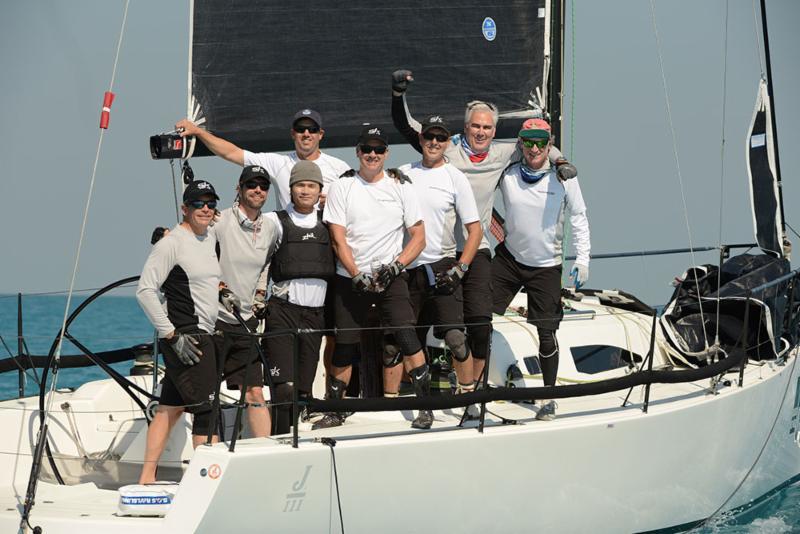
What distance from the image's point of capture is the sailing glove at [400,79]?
7160 mm

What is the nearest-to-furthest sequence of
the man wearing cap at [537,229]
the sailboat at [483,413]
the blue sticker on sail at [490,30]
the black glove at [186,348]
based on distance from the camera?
the sailboat at [483,413] → the black glove at [186,348] → the man wearing cap at [537,229] → the blue sticker on sail at [490,30]

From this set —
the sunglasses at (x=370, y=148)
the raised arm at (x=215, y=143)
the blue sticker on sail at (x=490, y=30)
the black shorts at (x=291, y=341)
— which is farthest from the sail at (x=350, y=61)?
the black shorts at (x=291, y=341)

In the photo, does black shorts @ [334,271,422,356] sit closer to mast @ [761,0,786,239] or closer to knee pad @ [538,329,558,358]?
knee pad @ [538,329,558,358]

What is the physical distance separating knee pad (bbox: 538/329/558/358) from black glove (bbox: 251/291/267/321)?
1.65 meters

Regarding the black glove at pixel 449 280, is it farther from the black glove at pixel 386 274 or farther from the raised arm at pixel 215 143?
the raised arm at pixel 215 143

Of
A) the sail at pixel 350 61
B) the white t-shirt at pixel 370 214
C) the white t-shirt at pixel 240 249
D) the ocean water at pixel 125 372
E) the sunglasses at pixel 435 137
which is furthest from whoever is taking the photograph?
the sail at pixel 350 61

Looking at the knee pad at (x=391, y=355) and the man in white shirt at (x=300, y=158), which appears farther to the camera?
the man in white shirt at (x=300, y=158)

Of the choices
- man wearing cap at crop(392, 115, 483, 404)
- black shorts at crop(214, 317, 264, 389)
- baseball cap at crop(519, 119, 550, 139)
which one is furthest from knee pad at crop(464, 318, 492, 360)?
black shorts at crop(214, 317, 264, 389)

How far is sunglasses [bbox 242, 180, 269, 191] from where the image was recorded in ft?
21.5

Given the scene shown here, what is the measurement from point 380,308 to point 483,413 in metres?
0.89

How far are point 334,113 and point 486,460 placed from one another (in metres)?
3.43

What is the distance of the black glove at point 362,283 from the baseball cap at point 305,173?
589 mm

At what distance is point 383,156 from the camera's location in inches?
269

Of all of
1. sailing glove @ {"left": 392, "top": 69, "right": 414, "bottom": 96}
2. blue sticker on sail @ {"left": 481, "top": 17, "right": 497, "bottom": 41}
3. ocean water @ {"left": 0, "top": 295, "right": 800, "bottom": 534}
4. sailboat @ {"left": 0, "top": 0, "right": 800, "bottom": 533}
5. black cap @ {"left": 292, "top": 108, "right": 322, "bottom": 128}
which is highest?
blue sticker on sail @ {"left": 481, "top": 17, "right": 497, "bottom": 41}
